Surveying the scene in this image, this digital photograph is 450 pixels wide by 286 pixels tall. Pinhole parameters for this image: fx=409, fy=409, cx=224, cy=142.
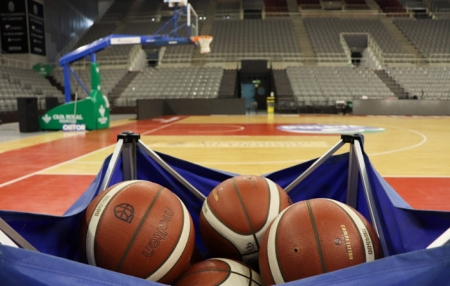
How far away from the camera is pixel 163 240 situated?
138cm

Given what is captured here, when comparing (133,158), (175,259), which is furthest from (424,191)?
(175,259)

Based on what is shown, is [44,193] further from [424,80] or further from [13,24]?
[424,80]

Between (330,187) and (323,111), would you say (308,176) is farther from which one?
(323,111)

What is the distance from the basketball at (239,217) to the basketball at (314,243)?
0.26 m

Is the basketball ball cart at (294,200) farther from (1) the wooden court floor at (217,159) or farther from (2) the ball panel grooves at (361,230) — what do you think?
(1) the wooden court floor at (217,159)

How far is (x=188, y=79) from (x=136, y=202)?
20.1m

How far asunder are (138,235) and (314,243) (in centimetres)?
57

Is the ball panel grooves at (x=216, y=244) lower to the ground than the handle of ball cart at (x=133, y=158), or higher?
lower

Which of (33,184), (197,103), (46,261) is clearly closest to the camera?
(46,261)

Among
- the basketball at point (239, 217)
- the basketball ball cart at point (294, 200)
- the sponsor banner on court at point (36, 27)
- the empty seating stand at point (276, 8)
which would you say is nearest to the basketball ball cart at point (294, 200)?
the basketball ball cart at point (294, 200)

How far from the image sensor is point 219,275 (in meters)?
1.41

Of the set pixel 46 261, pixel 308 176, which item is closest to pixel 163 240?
pixel 46 261

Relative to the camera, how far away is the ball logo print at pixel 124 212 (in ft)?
4.56

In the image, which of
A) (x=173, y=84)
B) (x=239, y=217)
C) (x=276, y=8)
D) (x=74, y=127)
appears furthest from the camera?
(x=276, y=8)
